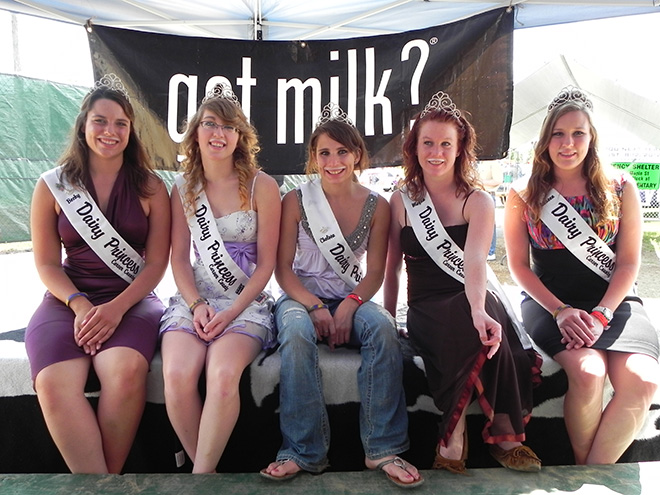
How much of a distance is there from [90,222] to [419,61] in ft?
6.87

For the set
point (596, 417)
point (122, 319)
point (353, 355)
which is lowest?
point (596, 417)

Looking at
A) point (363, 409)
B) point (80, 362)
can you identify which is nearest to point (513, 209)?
point (363, 409)

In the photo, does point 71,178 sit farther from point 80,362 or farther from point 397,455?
point 397,455

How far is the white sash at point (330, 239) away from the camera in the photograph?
216cm

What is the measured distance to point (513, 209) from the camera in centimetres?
225

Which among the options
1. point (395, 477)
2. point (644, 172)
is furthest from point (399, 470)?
point (644, 172)

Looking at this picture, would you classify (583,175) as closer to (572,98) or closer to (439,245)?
(572,98)

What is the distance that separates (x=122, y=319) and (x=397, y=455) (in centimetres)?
111

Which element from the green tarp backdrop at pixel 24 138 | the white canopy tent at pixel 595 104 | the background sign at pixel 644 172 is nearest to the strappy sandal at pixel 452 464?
the green tarp backdrop at pixel 24 138

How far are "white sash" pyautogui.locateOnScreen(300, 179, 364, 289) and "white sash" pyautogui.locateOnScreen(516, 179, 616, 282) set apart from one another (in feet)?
2.78

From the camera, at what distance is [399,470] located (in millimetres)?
1644

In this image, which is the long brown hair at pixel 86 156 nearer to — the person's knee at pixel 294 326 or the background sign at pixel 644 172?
the person's knee at pixel 294 326

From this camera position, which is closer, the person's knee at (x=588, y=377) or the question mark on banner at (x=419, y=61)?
the person's knee at (x=588, y=377)

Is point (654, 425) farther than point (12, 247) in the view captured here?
No
